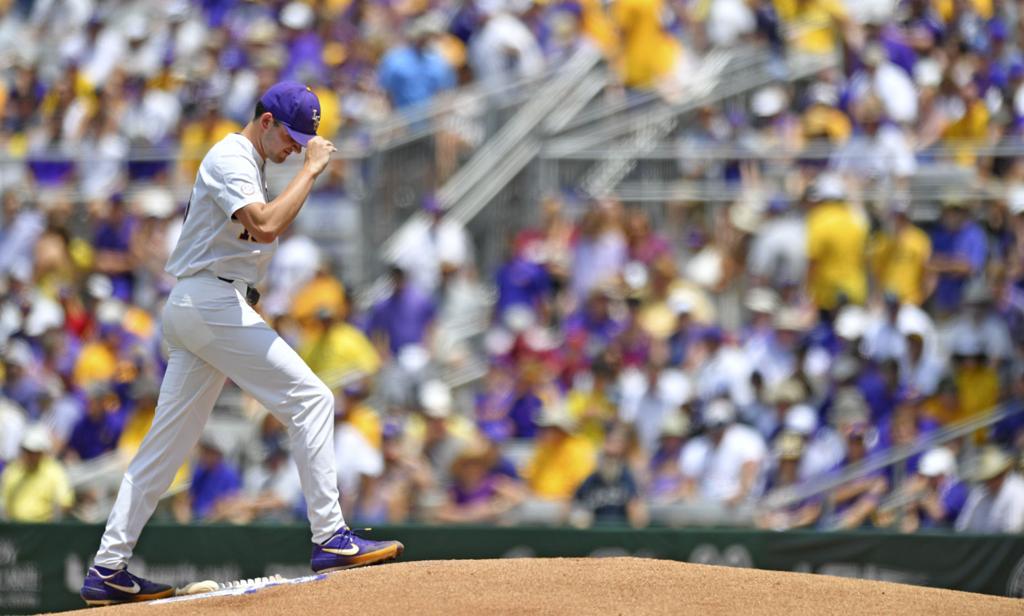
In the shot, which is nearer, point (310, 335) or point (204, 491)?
point (204, 491)

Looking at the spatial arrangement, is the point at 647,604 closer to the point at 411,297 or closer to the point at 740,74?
the point at 411,297

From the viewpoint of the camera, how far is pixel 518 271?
13164mm

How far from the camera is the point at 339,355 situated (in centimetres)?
1278

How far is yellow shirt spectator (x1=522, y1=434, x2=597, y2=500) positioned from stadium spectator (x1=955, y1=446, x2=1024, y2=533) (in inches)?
99.4

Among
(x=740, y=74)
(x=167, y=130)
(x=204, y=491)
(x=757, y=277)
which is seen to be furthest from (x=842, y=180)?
(x=167, y=130)

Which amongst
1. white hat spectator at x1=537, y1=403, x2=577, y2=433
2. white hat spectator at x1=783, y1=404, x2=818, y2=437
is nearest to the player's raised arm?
white hat spectator at x1=537, y1=403, x2=577, y2=433

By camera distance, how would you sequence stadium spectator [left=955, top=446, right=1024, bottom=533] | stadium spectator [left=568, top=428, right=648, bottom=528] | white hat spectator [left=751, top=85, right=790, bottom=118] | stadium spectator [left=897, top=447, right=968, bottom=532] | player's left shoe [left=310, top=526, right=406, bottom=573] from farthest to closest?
white hat spectator [left=751, top=85, right=790, bottom=118], stadium spectator [left=568, top=428, right=648, bottom=528], stadium spectator [left=897, top=447, right=968, bottom=532], stadium spectator [left=955, top=446, right=1024, bottom=533], player's left shoe [left=310, top=526, right=406, bottom=573]

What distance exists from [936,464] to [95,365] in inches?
268

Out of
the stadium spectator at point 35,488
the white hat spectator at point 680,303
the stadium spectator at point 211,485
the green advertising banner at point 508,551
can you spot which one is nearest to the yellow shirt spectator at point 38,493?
the stadium spectator at point 35,488

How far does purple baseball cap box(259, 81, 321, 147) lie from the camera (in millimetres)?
7035

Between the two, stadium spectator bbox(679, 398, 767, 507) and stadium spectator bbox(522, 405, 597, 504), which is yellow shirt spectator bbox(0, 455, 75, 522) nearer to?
stadium spectator bbox(522, 405, 597, 504)

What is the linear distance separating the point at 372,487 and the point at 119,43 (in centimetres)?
776

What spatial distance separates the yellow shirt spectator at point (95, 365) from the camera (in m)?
13.4

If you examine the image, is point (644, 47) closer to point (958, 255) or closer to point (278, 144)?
point (958, 255)
